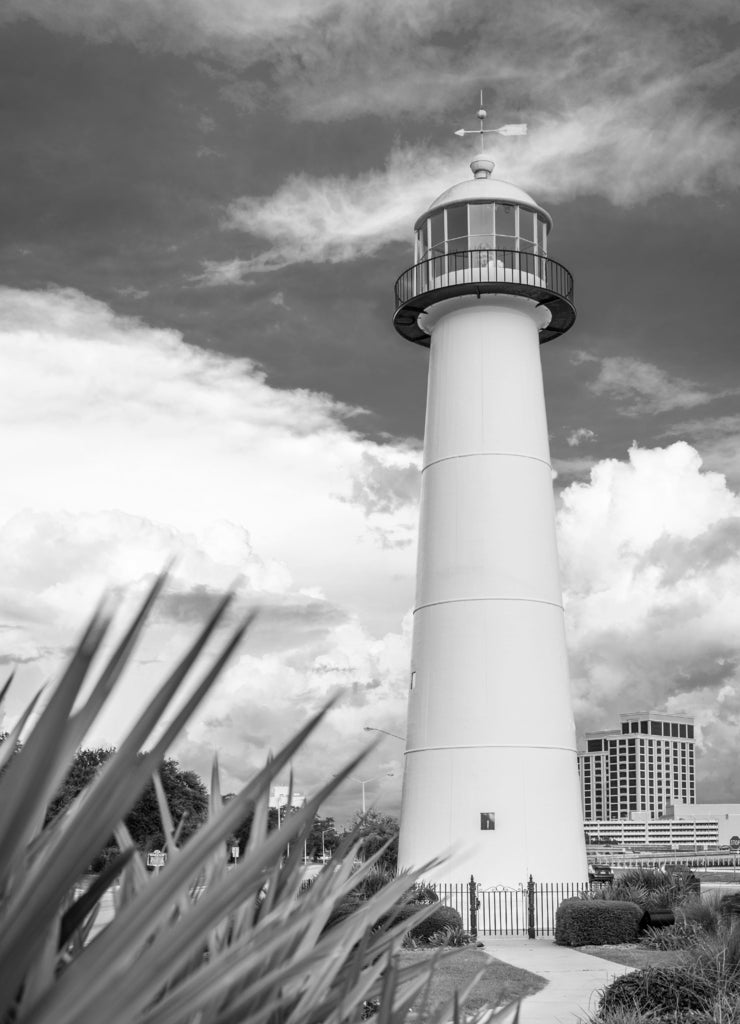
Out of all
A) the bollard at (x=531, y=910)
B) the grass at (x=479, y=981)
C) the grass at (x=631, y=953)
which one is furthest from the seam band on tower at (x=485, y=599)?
the grass at (x=479, y=981)

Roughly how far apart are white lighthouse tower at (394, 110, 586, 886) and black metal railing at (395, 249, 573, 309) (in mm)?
39

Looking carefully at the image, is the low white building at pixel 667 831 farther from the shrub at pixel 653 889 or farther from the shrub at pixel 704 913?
the shrub at pixel 704 913

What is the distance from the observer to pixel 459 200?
29.3 m

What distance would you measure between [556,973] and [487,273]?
16.4 meters

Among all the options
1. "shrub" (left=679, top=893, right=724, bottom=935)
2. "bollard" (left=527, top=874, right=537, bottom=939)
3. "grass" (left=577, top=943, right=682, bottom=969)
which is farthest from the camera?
"bollard" (left=527, top=874, right=537, bottom=939)

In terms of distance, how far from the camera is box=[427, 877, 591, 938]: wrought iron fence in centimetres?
2512

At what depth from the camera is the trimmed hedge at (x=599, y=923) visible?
22.0 metres

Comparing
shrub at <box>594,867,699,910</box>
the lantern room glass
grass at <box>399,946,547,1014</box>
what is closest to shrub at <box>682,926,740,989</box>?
grass at <box>399,946,547,1014</box>

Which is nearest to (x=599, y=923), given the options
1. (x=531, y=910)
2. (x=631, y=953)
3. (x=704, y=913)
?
(x=631, y=953)

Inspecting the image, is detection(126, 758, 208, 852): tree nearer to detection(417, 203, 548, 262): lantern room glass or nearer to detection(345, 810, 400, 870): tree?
detection(345, 810, 400, 870): tree

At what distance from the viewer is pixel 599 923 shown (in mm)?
22047

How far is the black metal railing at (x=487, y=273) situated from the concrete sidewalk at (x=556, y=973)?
14631mm

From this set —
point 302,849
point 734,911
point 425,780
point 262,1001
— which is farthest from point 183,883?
point 425,780

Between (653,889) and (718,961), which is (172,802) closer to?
(653,889)
